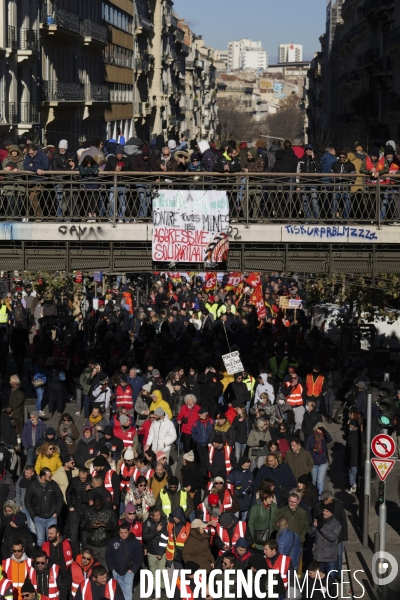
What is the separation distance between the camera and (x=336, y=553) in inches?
555

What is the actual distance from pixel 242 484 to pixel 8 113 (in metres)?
31.4

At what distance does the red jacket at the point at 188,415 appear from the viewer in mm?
20031

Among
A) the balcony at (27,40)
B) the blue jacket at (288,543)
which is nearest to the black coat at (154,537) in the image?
the blue jacket at (288,543)

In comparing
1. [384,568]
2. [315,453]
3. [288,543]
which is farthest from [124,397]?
[288,543]

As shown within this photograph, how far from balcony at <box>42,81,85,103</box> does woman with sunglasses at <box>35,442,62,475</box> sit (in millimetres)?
36404

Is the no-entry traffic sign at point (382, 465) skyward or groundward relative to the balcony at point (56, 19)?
groundward

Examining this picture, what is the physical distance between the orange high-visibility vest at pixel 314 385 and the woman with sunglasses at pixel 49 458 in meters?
6.52

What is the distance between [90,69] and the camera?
67.0 metres

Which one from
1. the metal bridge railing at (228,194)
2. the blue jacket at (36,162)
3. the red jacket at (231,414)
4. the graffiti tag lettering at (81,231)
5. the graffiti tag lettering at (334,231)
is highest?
the blue jacket at (36,162)

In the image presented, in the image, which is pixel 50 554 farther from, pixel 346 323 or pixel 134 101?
pixel 134 101

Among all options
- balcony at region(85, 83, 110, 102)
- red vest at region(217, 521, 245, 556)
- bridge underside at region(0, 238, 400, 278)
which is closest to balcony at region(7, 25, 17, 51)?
balcony at region(85, 83, 110, 102)

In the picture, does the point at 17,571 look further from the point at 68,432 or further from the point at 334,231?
the point at 334,231

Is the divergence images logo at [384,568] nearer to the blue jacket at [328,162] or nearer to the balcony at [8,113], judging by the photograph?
the blue jacket at [328,162]

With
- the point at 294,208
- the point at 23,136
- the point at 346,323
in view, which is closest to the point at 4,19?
the point at 23,136
